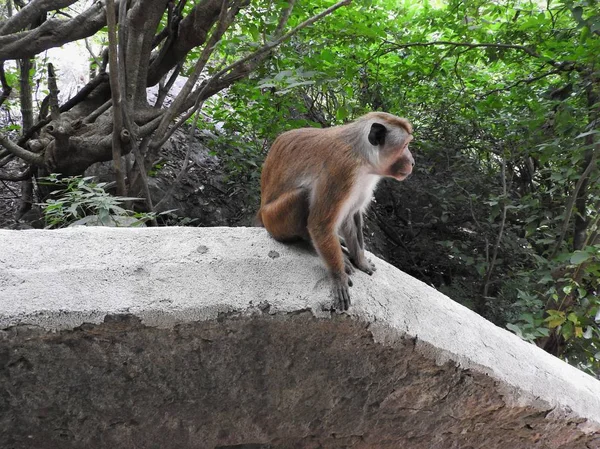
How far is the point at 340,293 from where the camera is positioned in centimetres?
264

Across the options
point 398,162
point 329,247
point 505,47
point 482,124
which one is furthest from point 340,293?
point 482,124

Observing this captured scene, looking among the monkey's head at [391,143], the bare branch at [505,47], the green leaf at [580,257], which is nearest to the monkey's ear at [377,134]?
the monkey's head at [391,143]

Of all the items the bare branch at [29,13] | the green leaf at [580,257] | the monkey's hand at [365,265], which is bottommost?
the green leaf at [580,257]

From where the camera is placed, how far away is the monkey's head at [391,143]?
282cm

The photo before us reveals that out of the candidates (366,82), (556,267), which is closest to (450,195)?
(366,82)

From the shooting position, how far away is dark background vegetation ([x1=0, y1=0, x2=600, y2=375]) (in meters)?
4.86

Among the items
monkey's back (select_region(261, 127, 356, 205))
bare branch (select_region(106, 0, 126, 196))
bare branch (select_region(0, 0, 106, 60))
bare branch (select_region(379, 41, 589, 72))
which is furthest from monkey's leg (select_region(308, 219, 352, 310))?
bare branch (select_region(0, 0, 106, 60))

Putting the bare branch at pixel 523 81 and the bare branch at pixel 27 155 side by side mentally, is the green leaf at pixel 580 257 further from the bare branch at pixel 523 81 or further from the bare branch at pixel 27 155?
the bare branch at pixel 27 155

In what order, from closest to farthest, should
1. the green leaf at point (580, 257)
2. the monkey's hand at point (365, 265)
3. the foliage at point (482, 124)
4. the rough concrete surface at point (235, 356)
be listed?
the rough concrete surface at point (235, 356)
the monkey's hand at point (365, 265)
the green leaf at point (580, 257)
the foliage at point (482, 124)

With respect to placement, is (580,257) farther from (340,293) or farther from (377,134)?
(340,293)

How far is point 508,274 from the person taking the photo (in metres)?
5.90

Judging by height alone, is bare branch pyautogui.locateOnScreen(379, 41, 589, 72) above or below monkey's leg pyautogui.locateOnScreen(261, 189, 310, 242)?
above

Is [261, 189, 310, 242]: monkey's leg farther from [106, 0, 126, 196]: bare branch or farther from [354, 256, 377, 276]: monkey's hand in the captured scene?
[106, 0, 126, 196]: bare branch

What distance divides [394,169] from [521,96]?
3.71m
